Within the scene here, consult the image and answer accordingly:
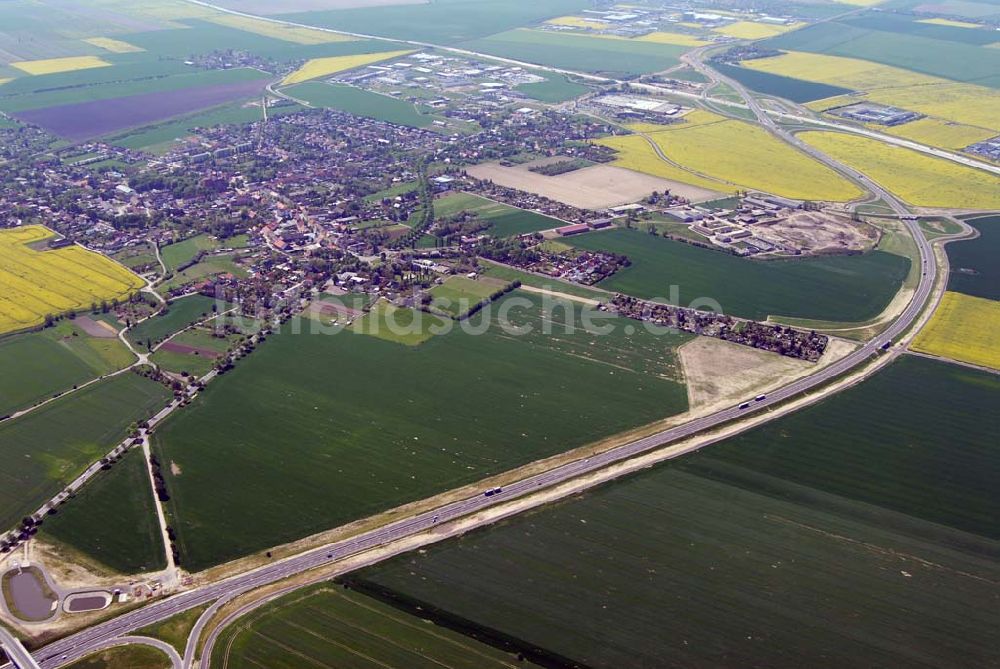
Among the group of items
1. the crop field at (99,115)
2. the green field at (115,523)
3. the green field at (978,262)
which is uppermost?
the crop field at (99,115)

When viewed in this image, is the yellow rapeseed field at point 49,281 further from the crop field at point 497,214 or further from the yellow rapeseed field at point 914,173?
the yellow rapeseed field at point 914,173

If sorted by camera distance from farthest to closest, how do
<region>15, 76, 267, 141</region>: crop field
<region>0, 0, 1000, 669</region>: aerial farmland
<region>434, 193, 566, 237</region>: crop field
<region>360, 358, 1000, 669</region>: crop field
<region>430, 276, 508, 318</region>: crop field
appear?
<region>15, 76, 267, 141</region>: crop field < <region>434, 193, 566, 237</region>: crop field < <region>430, 276, 508, 318</region>: crop field < <region>0, 0, 1000, 669</region>: aerial farmland < <region>360, 358, 1000, 669</region>: crop field

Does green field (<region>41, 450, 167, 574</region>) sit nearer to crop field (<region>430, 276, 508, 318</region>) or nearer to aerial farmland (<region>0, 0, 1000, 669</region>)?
aerial farmland (<region>0, 0, 1000, 669</region>)

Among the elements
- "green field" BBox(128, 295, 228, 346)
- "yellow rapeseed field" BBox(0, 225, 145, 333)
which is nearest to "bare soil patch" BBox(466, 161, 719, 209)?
"green field" BBox(128, 295, 228, 346)

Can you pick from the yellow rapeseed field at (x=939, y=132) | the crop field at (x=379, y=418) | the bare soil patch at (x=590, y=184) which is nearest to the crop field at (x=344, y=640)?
the crop field at (x=379, y=418)

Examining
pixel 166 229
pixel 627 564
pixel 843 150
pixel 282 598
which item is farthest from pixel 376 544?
pixel 843 150
